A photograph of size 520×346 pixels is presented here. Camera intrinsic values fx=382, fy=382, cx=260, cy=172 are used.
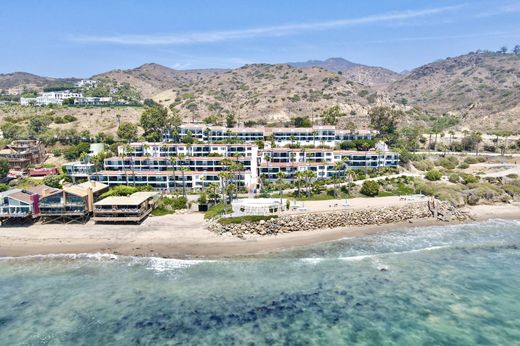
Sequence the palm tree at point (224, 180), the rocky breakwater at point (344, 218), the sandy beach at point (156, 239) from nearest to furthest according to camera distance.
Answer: the sandy beach at point (156, 239)
the rocky breakwater at point (344, 218)
the palm tree at point (224, 180)

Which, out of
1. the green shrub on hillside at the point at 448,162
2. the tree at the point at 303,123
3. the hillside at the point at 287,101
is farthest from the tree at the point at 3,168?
the green shrub on hillside at the point at 448,162

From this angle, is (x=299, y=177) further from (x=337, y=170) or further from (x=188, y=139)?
(x=188, y=139)

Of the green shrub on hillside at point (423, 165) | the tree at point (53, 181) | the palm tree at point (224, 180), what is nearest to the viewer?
the palm tree at point (224, 180)

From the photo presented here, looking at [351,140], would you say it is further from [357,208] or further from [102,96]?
[102,96]

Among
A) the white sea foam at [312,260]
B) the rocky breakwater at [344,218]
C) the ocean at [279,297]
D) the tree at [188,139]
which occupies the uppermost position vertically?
the tree at [188,139]

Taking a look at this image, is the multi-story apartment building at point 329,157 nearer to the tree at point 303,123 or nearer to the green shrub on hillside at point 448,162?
the green shrub on hillside at point 448,162

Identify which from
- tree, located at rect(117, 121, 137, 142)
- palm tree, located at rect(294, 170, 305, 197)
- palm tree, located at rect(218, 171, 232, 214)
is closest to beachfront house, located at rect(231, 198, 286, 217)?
palm tree, located at rect(218, 171, 232, 214)
